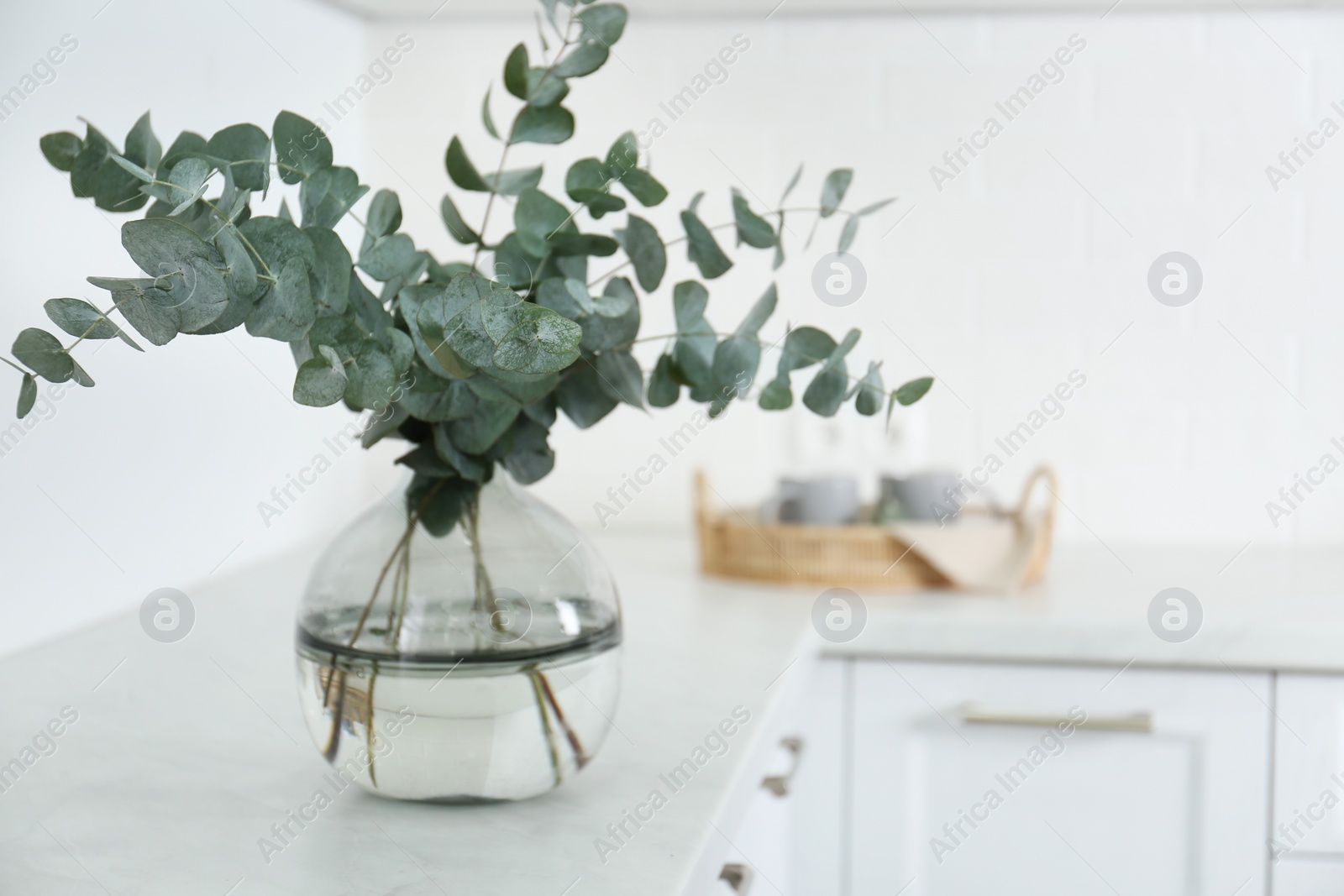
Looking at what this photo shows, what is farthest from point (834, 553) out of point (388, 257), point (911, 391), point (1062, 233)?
point (388, 257)

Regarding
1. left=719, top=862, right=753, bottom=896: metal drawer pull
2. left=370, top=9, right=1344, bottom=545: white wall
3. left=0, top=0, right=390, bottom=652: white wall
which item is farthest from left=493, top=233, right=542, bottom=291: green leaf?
left=370, top=9, right=1344, bottom=545: white wall

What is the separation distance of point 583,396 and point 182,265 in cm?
28

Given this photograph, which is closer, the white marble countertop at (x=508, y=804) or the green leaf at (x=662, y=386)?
the white marble countertop at (x=508, y=804)

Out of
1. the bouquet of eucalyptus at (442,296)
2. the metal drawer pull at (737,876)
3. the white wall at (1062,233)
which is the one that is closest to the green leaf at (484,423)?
the bouquet of eucalyptus at (442,296)

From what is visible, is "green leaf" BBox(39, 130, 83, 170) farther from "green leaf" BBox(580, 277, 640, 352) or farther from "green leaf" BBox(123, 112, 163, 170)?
"green leaf" BBox(580, 277, 640, 352)

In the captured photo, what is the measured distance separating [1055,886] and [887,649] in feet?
0.99

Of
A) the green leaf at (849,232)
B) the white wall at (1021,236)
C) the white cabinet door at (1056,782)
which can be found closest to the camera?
the green leaf at (849,232)

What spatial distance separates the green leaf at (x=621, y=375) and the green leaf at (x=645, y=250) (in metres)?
0.05

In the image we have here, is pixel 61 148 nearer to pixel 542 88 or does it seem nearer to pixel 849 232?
pixel 542 88

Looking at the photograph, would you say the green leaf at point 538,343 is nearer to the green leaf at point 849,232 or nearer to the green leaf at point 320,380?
the green leaf at point 320,380

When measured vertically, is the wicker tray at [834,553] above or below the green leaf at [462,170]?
below

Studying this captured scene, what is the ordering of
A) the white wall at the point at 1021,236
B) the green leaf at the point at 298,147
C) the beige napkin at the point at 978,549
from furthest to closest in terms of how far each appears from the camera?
the white wall at the point at 1021,236
the beige napkin at the point at 978,549
the green leaf at the point at 298,147

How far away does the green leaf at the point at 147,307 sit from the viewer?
1.60 feet

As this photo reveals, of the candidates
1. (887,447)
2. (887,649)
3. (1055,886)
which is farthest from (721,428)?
(1055,886)
